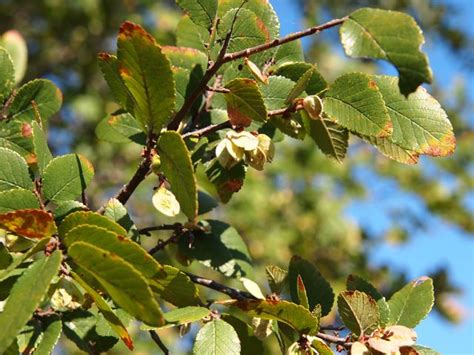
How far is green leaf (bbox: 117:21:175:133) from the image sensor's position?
55 centimetres

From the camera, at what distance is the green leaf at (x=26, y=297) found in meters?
0.46

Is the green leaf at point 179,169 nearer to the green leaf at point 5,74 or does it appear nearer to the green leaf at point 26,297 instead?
the green leaf at point 26,297

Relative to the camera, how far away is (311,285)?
2.40 feet

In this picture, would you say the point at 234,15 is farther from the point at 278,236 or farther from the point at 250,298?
the point at 278,236

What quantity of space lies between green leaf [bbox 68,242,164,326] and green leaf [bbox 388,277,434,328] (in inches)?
12.4

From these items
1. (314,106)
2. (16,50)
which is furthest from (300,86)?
(16,50)

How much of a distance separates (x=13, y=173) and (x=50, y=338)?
0.17m

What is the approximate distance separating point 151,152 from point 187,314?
0.52 feet

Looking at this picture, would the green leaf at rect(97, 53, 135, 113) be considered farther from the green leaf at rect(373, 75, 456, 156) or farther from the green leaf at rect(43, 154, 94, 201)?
the green leaf at rect(373, 75, 456, 156)

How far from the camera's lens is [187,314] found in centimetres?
62

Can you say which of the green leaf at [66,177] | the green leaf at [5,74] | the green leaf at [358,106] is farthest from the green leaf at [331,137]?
the green leaf at [5,74]

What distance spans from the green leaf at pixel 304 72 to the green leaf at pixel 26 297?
32 cm

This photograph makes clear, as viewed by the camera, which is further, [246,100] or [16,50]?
[16,50]

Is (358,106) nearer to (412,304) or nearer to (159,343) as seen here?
(412,304)
